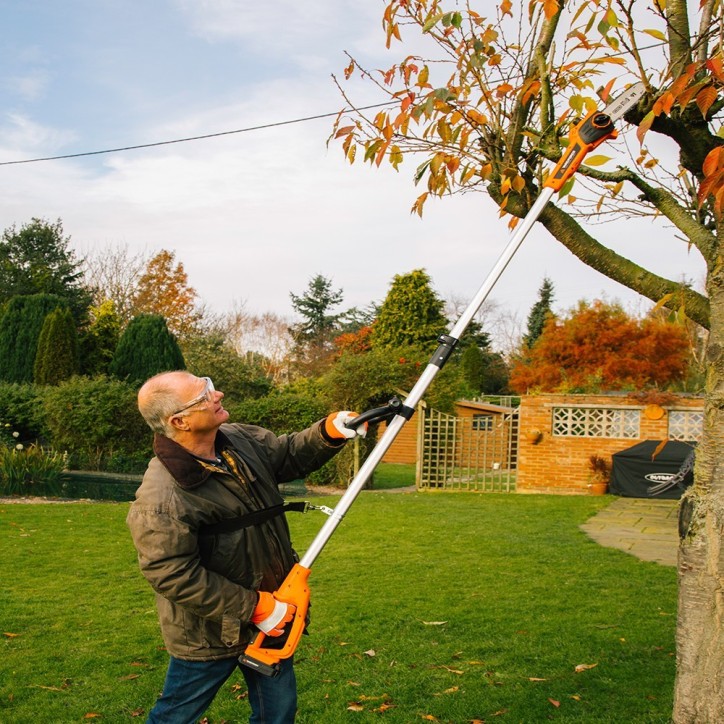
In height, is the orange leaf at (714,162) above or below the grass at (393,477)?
above

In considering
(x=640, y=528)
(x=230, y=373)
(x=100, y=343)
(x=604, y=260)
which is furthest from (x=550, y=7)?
(x=100, y=343)

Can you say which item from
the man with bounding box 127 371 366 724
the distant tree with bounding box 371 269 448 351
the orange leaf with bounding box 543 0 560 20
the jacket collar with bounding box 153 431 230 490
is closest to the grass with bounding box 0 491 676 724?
the man with bounding box 127 371 366 724

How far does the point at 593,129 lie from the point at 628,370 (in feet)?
68.5

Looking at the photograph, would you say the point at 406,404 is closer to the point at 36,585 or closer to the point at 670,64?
the point at 670,64

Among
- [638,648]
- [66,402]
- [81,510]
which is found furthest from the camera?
[66,402]

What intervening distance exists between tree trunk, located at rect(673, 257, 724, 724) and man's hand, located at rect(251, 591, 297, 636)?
1.54 metres

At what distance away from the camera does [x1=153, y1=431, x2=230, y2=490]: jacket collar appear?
2.61m

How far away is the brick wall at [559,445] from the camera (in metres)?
14.9

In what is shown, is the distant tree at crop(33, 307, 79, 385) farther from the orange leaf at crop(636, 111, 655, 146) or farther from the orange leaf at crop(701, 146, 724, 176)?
the orange leaf at crop(701, 146, 724, 176)

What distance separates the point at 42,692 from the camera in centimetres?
414

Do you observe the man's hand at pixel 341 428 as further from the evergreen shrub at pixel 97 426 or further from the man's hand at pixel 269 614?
the evergreen shrub at pixel 97 426

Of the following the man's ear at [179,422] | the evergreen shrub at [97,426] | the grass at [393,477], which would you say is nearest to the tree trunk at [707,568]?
the man's ear at [179,422]

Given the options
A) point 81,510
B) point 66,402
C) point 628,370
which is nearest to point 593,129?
point 81,510

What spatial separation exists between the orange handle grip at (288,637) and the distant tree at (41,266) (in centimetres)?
3082
